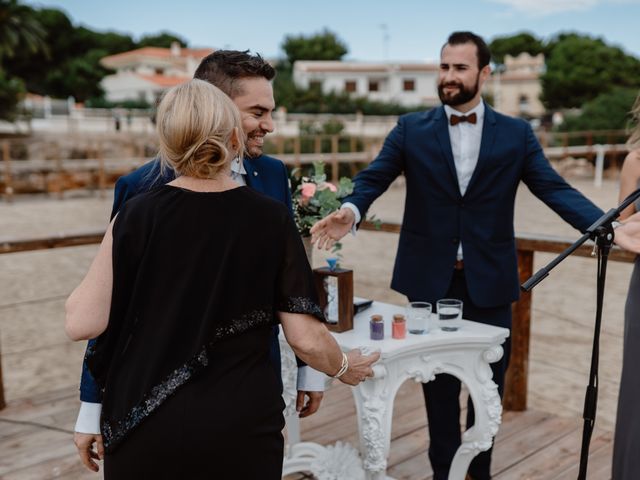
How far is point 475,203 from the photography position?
109 inches

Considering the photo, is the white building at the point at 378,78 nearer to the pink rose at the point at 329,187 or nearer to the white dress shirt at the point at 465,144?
the white dress shirt at the point at 465,144

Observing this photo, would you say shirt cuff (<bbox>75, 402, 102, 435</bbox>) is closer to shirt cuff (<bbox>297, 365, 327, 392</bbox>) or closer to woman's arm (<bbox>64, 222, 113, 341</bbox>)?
woman's arm (<bbox>64, 222, 113, 341</bbox>)

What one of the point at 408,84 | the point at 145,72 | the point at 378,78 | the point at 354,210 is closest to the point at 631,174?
the point at 354,210

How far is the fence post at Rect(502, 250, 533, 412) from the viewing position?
3867mm

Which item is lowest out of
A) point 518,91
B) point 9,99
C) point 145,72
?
point 9,99

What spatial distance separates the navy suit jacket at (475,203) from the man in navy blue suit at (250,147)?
86cm

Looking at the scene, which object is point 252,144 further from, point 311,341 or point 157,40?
point 157,40

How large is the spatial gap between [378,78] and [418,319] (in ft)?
183

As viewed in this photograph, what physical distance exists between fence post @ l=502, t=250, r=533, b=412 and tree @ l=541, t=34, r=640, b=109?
2135 inches

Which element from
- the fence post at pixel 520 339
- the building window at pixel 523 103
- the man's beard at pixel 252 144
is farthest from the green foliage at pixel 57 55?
the man's beard at pixel 252 144

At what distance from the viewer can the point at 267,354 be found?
1.48 metres

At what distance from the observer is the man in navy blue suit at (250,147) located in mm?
1680

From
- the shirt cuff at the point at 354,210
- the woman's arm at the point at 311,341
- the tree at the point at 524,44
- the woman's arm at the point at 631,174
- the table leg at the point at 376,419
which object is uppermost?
the tree at the point at 524,44

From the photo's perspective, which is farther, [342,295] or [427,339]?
[342,295]
